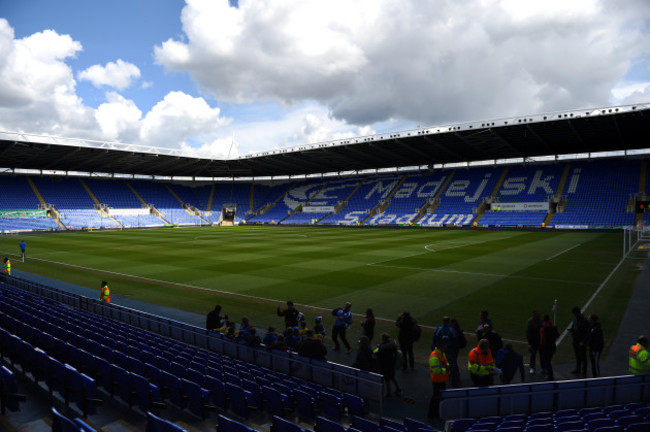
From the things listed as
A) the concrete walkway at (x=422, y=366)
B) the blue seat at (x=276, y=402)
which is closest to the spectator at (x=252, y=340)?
the concrete walkway at (x=422, y=366)

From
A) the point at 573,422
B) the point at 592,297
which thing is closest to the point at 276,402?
the point at 573,422

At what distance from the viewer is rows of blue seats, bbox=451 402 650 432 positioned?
5.10 meters

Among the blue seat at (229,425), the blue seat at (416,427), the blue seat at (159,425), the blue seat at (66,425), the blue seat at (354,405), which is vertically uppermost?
the blue seat at (66,425)

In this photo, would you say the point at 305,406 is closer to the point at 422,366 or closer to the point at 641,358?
the point at 422,366


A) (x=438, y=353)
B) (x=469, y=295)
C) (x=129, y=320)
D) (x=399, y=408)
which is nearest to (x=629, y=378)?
(x=438, y=353)

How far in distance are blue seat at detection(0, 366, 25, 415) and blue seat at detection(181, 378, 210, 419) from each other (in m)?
2.32

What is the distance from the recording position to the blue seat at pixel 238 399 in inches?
242

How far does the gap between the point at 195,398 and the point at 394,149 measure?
2255 inches

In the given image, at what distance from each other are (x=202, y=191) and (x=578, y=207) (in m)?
73.4

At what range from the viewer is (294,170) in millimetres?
84250

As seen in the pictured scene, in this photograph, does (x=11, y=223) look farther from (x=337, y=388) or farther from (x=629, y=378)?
(x=629, y=378)

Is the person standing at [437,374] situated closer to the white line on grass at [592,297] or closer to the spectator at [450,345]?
the spectator at [450,345]

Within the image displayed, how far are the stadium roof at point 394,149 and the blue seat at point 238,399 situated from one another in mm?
44642

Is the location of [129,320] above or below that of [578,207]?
below
